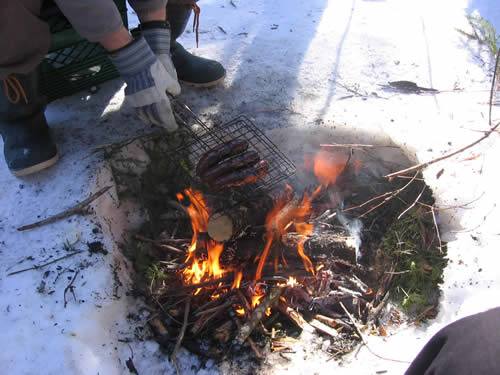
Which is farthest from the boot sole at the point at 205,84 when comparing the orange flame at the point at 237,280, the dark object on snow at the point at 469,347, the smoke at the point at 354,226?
the dark object on snow at the point at 469,347

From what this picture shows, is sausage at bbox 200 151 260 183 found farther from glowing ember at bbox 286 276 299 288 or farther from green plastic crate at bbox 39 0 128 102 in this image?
green plastic crate at bbox 39 0 128 102

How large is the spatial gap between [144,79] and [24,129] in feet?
3.33

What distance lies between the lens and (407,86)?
3.61 metres

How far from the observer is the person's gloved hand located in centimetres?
235

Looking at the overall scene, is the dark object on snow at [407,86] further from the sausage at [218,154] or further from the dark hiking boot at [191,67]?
the sausage at [218,154]

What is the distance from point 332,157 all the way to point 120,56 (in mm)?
1873

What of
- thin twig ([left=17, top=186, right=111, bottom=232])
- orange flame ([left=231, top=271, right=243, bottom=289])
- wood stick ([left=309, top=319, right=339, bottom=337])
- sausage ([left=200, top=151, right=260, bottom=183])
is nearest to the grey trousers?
thin twig ([left=17, top=186, right=111, bottom=232])

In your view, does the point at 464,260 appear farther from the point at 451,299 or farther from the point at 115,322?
the point at 115,322

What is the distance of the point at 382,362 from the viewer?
1.99 m

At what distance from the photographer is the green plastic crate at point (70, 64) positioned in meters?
2.77

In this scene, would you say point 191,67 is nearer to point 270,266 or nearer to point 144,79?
point 144,79

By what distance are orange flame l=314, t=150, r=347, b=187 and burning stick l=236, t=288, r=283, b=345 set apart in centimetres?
114

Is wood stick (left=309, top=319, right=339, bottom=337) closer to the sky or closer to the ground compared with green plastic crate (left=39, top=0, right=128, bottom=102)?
closer to the ground

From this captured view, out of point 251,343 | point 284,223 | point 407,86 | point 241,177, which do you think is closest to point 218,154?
point 241,177
